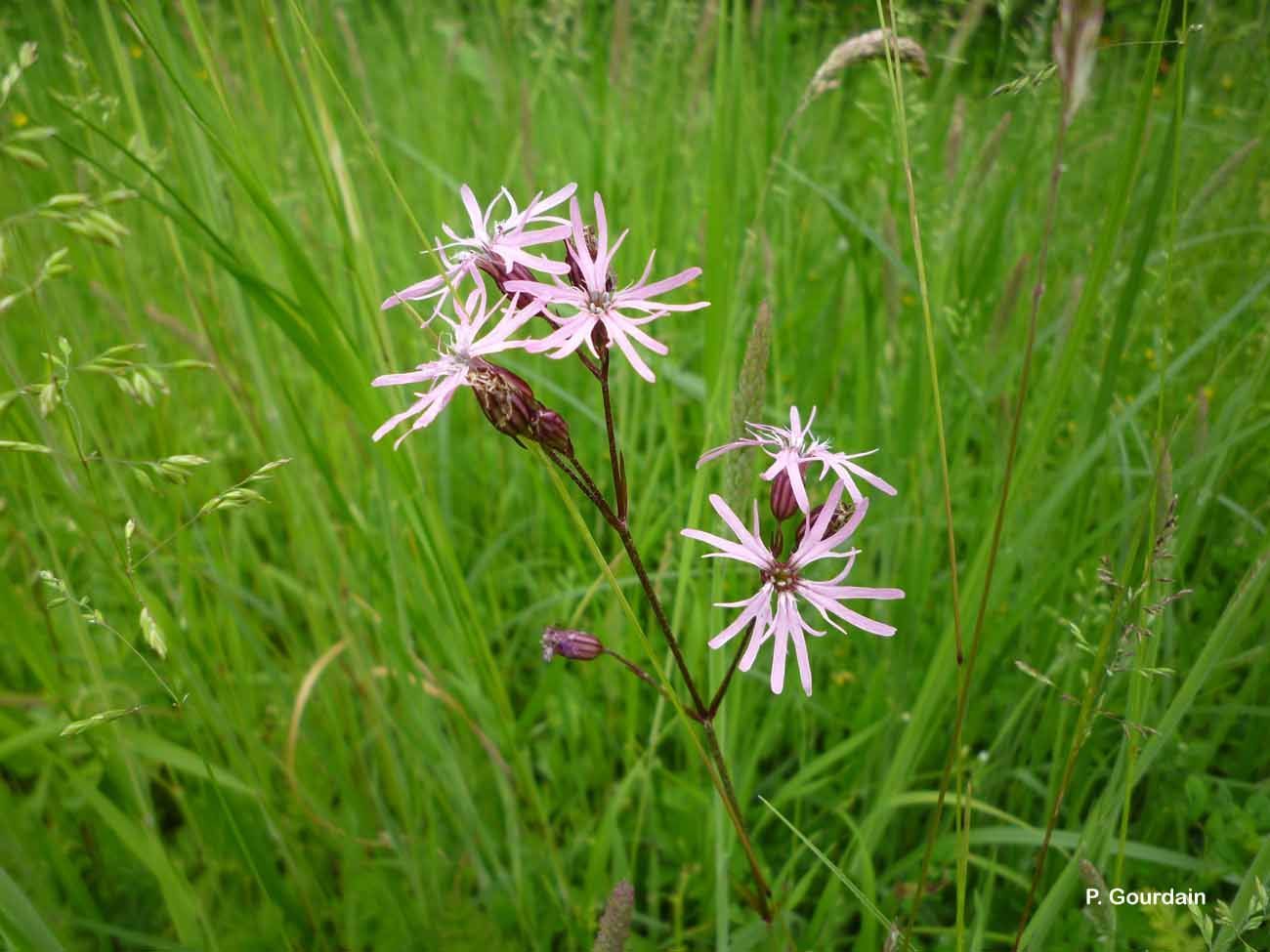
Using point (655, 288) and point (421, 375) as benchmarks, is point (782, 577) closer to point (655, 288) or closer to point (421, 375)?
point (655, 288)

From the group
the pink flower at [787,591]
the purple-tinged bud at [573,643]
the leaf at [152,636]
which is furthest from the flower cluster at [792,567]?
the leaf at [152,636]

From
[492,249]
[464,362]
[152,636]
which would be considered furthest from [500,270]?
[152,636]

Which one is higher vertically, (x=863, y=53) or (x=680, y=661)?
(x=863, y=53)

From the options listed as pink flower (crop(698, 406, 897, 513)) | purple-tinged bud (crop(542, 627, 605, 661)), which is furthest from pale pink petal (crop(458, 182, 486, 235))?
purple-tinged bud (crop(542, 627, 605, 661))

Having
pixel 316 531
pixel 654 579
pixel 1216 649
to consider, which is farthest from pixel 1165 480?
pixel 316 531

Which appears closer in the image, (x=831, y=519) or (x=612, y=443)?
(x=612, y=443)

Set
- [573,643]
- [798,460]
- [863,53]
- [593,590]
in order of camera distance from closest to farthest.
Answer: [798,460]
[573,643]
[863,53]
[593,590]
